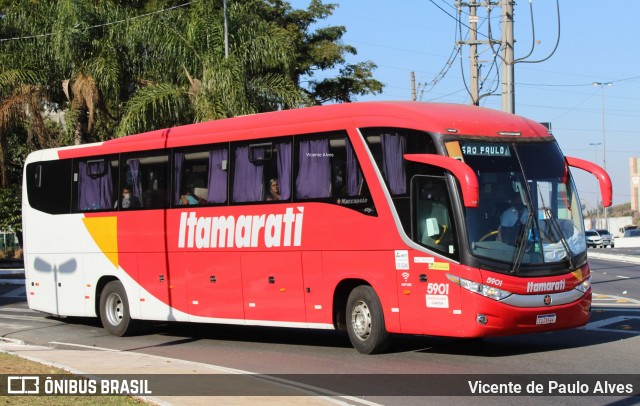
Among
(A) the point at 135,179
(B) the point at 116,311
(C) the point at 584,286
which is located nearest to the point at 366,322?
(C) the point at 584,286

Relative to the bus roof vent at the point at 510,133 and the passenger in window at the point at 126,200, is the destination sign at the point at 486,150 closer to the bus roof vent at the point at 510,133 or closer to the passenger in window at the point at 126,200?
the bus roof vent at the point at 510,133

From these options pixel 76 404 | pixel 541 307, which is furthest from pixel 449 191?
pixel 76 404

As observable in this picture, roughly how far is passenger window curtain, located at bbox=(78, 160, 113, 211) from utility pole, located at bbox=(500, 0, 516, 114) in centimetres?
1070

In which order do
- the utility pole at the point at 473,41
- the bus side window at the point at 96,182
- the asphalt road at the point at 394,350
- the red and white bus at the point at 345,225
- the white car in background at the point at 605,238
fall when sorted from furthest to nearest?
the white car in background at the point at 605,238 < the utility pole at the point at 473,41 < the bus side window at the point at 96,182 < the red and white bus at the point at 345,225 < the asphalt road at the point at 394,350

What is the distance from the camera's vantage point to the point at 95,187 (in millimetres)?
19172

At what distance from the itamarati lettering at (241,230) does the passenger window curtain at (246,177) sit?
35cm

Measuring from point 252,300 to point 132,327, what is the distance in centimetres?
372

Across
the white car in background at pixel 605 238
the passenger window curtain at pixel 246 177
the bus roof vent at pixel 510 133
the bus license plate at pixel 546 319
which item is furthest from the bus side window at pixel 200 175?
the white car in background at pixel 605 238

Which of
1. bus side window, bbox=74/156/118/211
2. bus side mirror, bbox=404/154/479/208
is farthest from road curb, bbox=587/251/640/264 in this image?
bus side mirror, bbox=404/154/479/208

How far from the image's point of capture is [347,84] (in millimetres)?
51188

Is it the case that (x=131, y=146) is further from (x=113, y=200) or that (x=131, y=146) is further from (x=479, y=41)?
(x=479, y=41)

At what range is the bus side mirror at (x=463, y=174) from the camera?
39.6 feet

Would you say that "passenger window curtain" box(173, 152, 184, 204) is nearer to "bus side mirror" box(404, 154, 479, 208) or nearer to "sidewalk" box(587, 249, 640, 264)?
"bus side mirror" box(404, 154, 479, 208)

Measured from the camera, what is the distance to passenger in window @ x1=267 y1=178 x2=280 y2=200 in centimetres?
1555
